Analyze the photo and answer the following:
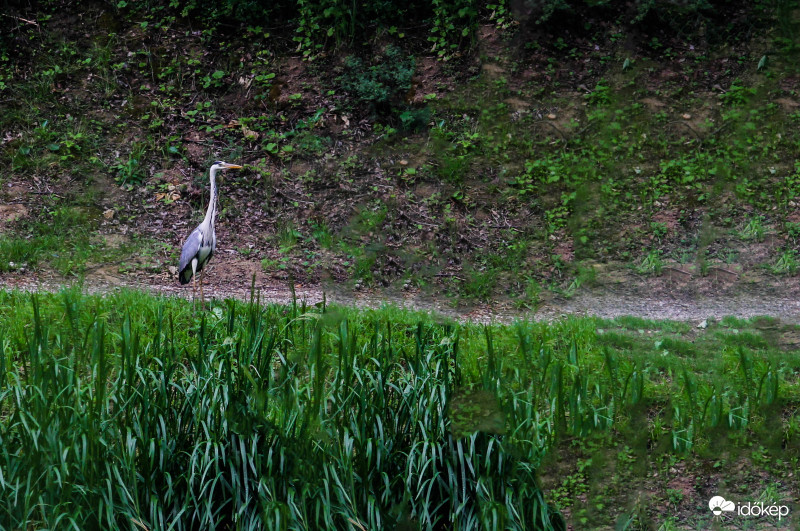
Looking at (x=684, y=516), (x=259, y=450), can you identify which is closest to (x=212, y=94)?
(x=259, y=450)

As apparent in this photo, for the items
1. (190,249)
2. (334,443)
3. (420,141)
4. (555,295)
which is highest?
(420,141)

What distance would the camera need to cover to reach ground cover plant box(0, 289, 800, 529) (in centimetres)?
381

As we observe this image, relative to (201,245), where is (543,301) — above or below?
below

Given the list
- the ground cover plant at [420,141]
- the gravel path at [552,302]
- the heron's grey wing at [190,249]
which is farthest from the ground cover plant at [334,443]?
the ground cover plant at [420,141]

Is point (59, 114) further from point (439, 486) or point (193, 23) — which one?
point (439, 486)

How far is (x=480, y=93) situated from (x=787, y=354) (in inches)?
260

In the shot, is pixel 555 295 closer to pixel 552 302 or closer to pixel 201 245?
pixel 552 302

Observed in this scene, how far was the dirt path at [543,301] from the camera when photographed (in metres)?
7.81

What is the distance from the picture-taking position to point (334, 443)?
397 centimetres

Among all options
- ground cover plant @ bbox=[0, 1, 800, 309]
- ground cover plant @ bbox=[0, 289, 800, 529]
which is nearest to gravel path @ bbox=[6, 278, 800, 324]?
ground cover plant @ bbox=[0, 1, 800, 309]

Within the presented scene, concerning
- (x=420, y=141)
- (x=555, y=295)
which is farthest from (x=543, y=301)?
(x=420, y=141)

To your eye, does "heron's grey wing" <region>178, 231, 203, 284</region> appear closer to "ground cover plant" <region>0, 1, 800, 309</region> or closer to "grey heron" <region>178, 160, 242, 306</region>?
"grey heron" <region>178, 160, 242, 306</region>

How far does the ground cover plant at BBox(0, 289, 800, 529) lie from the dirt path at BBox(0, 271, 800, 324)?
10.3 ft

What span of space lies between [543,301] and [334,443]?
503 centimetres
